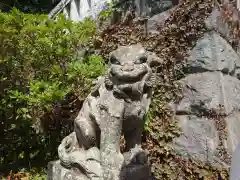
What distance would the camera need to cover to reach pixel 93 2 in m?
7.74

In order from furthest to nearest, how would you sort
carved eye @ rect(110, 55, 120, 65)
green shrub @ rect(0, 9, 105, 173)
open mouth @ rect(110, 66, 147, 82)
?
1. green shrub @ rect(0, 9, 105, 173)
2. carved eye @ rect(110, 55, 120, 65)
3. open mouth @ rect(110, 66, 147, 82)

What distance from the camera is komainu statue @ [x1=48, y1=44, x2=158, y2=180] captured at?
2.80 m

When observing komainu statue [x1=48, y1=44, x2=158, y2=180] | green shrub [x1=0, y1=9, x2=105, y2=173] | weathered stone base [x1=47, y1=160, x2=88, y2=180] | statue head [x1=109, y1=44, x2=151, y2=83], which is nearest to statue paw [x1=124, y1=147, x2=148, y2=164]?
komainu statue [x1=48, y1=44, x2=158, y2=180]

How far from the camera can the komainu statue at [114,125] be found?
9.20ft

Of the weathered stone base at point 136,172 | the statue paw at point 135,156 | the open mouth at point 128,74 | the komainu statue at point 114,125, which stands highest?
the open mouth at point 128,74

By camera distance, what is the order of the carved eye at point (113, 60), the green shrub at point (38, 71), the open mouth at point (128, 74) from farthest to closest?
the green shrub at point (38, 71)
the carved eye at point (113, 60)
the open mouth at point (128, 74)

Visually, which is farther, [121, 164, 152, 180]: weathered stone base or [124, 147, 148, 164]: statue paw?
[124, 147, 148, 164]: statue paw

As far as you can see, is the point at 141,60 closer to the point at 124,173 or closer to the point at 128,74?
the point at 128,74

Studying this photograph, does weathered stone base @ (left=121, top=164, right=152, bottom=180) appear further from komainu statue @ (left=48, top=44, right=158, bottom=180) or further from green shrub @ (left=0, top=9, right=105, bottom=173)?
green shrub @ (left=0, top=9, right=105, bottom=173)

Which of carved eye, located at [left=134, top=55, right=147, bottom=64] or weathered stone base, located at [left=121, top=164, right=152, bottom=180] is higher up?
carved eye, located at [left=134, top=55, right=147, bottom=64]

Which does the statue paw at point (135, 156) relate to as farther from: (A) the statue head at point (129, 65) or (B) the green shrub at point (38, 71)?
(B) the green shrub at point (38, 71)

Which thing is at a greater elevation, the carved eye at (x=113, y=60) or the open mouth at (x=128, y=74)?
the carved eye at (x=113, y=60)

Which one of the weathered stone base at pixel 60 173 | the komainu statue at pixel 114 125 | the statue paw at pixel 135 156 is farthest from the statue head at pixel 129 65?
the weathered stone base at pixel 60 173

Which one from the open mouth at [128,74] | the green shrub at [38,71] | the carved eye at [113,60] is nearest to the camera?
the open mouth at [128,74]
